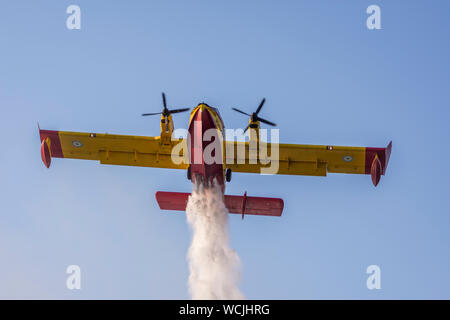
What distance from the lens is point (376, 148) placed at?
72.0 ft

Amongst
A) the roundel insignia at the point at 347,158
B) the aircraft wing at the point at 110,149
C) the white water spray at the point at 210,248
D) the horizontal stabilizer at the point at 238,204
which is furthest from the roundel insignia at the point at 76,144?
the roundel insignia at the point at 347,158

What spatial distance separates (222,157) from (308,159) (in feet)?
13.1

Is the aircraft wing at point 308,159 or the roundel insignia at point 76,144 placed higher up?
the roundel insignia at point 76,144

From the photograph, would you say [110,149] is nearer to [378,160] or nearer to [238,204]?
[238,204]

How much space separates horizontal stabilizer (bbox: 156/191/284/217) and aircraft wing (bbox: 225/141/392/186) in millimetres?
1572

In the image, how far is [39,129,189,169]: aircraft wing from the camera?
866 inches

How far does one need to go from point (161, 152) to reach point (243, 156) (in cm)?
329

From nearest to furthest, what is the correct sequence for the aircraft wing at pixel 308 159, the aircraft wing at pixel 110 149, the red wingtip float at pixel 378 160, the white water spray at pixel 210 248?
the white water spray at pixel 210 248 < the red wingtip float at pixel 378 160 < the aircraft wing at pixel 308 159 < the aircraft wing at pixel 110 149

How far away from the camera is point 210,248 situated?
21609 millimetres

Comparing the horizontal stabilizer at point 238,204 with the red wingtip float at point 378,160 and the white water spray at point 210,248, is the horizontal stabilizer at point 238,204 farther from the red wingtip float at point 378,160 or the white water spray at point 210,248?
the red wingtip float at point 378,160

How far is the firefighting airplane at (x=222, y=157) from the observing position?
69.3ft

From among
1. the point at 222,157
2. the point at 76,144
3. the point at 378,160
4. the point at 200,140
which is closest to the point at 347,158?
the point at 378,160

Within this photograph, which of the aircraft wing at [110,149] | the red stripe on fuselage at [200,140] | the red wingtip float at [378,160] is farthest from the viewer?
the aircraft wing at [110,149]
